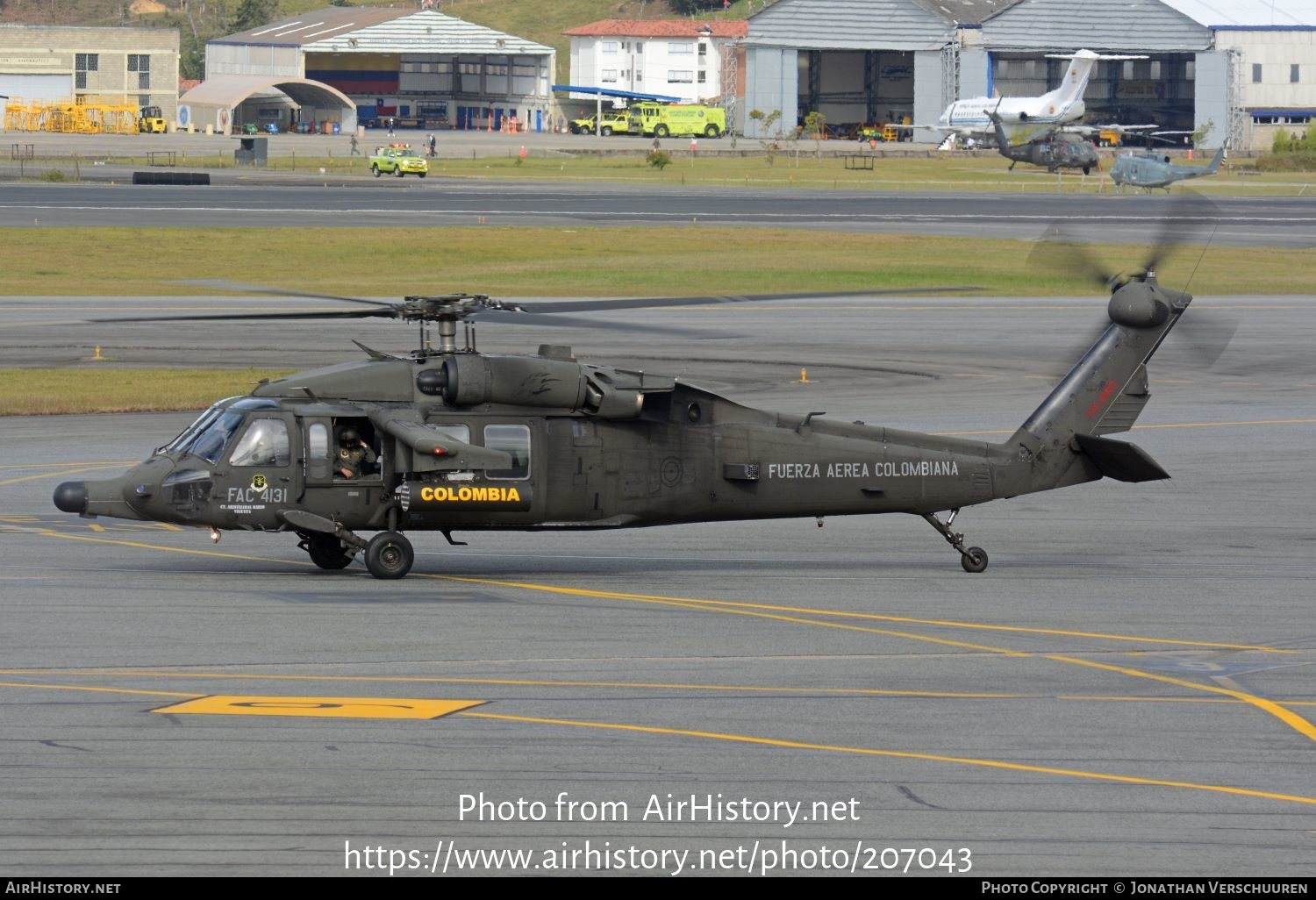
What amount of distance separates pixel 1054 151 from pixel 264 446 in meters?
109

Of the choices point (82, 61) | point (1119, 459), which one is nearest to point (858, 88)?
point (82, 61)

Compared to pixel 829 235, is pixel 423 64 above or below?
above

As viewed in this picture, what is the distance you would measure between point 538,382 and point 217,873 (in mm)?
11214

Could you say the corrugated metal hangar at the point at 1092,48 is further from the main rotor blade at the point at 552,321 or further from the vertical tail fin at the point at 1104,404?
the main rotor blade at the point at 552,321

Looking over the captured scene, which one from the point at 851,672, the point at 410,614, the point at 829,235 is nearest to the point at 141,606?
the point at 410,614

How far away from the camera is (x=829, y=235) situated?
74.8 m

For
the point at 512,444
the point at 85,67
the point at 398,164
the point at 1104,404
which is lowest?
the point at 512,444

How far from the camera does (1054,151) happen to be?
4820 inches

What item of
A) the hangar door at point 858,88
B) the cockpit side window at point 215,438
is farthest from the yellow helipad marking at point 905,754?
the hangar door at point 858,88

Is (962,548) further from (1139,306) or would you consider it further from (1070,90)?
(1070,90)

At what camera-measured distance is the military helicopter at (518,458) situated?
70.6 ft

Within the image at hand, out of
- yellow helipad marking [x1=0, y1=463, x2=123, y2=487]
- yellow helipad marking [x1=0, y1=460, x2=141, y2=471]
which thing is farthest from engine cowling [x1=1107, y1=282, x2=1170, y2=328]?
yellow helipad marking [x1=0, y1=463, x2=123, y2=487]

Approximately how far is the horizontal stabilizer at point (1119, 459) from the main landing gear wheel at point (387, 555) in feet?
31.8
